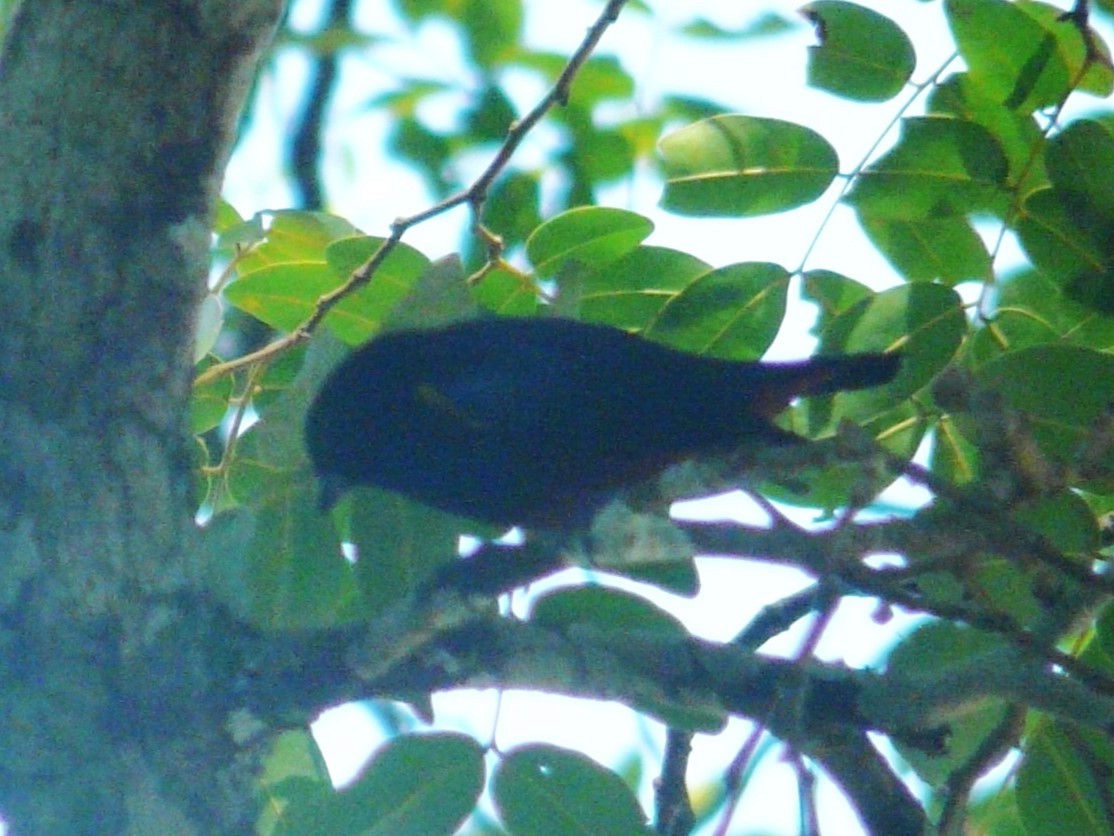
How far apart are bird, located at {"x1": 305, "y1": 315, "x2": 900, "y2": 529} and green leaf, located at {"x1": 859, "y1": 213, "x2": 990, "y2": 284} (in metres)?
0.26

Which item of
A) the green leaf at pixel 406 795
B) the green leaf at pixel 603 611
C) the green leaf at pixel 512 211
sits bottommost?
the green leaf at pixel 406 795

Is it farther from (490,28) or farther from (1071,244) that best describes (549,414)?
(1071,244)

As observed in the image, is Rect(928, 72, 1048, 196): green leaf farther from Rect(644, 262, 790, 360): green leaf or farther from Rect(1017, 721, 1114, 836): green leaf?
Rect(1017, 721, 1114, 836): green leaf

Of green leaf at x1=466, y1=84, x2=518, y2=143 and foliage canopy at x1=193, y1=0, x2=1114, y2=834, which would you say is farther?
green leaf at x1=466, y1=84, x2=518, y2=143

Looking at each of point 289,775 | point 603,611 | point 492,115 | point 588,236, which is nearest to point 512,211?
point 492,115

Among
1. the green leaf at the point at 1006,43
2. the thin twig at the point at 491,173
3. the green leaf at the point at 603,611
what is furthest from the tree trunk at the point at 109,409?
the green leaf at the point at 1006,43

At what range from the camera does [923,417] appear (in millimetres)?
2764

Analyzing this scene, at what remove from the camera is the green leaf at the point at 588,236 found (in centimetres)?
279

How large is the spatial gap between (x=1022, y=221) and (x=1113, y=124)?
25 cm

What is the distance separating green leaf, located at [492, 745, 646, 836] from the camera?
234 centimetres

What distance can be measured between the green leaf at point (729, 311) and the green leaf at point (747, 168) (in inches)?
4.8

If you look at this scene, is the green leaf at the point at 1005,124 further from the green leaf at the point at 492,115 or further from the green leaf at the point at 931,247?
the green leaf at the point at 492,115

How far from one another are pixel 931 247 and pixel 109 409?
1527 mm

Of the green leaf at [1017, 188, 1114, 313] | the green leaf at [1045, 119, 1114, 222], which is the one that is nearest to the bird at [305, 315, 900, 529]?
the green leaf at [1017, 188, 1114, 313]
